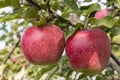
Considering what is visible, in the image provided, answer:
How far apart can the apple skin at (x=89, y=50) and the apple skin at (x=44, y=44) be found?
0.16 ft

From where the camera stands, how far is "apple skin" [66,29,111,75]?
49.9 inches

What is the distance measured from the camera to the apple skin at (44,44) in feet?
4.20

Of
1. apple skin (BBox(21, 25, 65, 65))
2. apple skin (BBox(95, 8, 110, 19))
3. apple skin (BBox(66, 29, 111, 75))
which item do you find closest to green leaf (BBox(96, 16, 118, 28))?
apple skin (BBox(66, 29, 111, 75))

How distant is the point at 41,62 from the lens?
4.26ft

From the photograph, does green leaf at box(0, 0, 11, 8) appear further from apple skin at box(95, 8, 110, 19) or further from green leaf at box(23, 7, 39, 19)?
apple skin at box(95, 8, 110, 19)

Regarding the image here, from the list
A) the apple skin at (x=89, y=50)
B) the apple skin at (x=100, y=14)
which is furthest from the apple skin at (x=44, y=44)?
the apple skin at (x=100, y=14)

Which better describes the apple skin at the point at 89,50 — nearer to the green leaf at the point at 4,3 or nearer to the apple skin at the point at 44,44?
the apple skin at the point at 44,44

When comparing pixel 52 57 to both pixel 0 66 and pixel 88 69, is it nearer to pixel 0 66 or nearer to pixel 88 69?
pixel 88 69

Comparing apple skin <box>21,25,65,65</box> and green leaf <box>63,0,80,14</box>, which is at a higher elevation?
green leaf <box>63,0,80,14</box>

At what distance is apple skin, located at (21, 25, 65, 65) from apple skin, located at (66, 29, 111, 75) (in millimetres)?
48

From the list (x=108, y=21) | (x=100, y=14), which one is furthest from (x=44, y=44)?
(x=100, y=14)

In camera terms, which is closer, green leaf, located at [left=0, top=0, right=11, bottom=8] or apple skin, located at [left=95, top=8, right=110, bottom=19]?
green leaf, located at [left=0, top=0, right=11, bottom=8]

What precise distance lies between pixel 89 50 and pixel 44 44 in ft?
0.56

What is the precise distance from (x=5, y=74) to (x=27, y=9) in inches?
29.5
